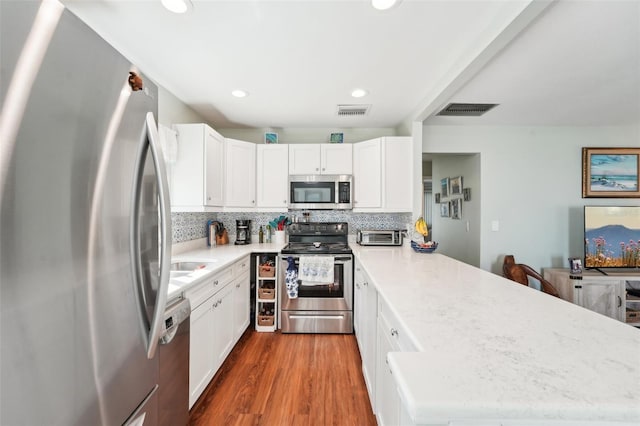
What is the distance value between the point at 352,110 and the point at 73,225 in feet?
8.90

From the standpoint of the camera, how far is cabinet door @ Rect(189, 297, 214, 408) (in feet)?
5.34

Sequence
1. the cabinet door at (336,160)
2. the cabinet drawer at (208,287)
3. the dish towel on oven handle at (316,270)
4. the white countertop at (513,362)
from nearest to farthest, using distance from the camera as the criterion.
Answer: the white countertop at (513,362)
the cabinet drawer at (208,287)
the dish towel on oven handle at (316,270)
the cabinet door at (336,160)

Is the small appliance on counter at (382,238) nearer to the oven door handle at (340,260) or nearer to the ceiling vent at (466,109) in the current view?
the oven door handle at (340,260)

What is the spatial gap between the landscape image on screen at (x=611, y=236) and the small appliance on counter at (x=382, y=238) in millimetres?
2214

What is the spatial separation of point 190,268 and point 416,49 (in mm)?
Answer: 2411

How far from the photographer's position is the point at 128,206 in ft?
2.70

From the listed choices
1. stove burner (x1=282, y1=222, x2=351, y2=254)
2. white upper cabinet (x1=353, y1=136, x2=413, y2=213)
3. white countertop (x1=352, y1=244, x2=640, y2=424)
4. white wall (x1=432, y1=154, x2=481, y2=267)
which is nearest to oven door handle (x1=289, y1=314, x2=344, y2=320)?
stove burner (x1=282, y1=222, x2=351, y2=254)

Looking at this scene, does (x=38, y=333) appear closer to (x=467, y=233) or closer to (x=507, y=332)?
(x=507, y=332)

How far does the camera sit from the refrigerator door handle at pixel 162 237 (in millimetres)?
852

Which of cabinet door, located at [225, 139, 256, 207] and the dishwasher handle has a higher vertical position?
cabinet door, located at [225, 139, 256, 207]

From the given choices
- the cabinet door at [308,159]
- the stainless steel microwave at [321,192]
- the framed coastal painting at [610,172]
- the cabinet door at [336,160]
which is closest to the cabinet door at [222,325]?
the stainless steel microwave at [321,192]

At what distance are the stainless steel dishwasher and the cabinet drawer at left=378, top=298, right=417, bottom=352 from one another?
39.6 inches

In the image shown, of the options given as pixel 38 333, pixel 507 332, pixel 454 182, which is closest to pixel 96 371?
pixel 38 333

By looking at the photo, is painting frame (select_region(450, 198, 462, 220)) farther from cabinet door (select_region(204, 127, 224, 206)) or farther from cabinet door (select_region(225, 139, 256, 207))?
cabinet door (select_region(204, 127, 224, 206))
